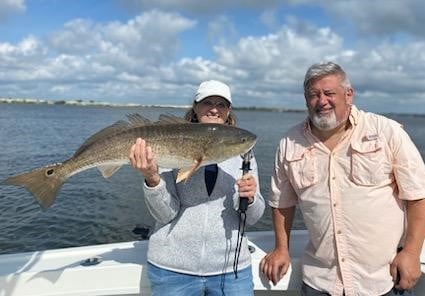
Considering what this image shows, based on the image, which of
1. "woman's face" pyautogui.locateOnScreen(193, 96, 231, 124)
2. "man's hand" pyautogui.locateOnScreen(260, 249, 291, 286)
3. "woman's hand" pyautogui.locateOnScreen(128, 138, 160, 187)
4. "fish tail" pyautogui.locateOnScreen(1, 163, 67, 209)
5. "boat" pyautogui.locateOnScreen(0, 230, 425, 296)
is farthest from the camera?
"man's hand" pyautogui.locateOnScreen(260, 249, 291, 286)

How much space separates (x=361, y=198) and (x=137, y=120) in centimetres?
225

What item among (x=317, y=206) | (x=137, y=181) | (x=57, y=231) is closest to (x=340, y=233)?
(x=317, y=206)

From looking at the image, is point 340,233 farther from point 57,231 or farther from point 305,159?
point 57,231

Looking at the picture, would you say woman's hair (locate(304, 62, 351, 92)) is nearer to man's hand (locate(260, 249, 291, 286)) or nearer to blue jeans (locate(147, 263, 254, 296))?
man's hand (locate(260, 249, 291, 286))

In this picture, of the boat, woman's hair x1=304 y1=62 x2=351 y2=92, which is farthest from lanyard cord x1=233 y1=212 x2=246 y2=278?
woman's hair x1=304 y1=62 x2=351 y2=92

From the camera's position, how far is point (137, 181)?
69.4ft

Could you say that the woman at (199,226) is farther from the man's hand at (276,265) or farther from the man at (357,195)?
the man at (357,195)

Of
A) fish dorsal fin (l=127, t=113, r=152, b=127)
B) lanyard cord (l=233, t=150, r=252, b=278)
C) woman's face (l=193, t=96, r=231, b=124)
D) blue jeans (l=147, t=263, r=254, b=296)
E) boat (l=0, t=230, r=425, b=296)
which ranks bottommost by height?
boat (l=0, t=230, r=425, b=296)

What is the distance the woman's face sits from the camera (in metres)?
4.37

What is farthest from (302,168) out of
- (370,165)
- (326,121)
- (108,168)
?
(108,168)

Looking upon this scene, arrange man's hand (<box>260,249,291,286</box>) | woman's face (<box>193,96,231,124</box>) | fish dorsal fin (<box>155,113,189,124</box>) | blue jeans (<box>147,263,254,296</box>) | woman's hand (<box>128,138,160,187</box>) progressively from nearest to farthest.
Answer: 1. woman's hand (<box>128,138,160,187</box>)
2. blue jeans (<box>147,263,254,296</box>)
3. fish dorsal fin (<box>155,113,189,124</box>)
4. woman's face (<box>193,96,231,124</box>)
5. man's hand (<box>260,249,291,286</box>)

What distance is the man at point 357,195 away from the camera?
160 inches

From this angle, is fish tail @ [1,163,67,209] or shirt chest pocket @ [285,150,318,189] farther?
shirt chest pocket @ [285,150,318,189]

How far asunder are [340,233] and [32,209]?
44.5ft
